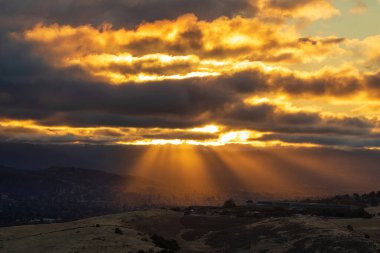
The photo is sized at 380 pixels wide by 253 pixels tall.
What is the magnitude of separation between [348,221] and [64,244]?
59513 millimetres

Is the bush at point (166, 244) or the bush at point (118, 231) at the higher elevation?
the bush at point (118, 231)

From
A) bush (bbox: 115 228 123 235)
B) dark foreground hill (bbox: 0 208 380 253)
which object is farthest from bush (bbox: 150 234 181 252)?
bush (bbox: 115 228 123 235)

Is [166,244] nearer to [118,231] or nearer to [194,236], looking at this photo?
[118,231]

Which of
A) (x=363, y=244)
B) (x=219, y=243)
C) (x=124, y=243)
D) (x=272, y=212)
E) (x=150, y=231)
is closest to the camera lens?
(x=363, y=244)

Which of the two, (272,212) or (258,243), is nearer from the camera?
(258,243)

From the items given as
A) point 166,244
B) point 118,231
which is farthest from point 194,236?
point 118,231

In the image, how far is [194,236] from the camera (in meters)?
104

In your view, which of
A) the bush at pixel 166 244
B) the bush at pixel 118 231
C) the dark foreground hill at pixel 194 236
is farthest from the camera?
the bush at pixel 118 231

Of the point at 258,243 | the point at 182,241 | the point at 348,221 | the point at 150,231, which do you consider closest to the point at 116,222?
the point at 150,231

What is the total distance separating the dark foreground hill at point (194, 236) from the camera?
80.6 m

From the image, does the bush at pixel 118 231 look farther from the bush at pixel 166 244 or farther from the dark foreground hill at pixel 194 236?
the bush at pixel 166 244

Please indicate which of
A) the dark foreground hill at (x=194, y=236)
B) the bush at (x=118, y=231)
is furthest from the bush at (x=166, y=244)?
the bush at (x=118, y=231)

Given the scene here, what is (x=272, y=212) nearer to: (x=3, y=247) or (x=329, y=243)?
(x=329, y=243)

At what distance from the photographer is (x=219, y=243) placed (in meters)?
94.4
